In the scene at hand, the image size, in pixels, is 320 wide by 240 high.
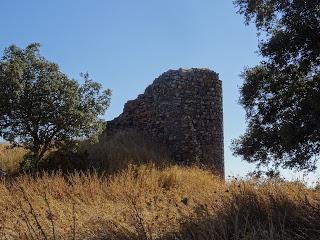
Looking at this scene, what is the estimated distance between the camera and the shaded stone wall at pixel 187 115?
2112 centimetres

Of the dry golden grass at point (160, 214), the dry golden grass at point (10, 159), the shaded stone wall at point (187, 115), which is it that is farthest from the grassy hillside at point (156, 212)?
the shaded stone wall at point (187, 115)

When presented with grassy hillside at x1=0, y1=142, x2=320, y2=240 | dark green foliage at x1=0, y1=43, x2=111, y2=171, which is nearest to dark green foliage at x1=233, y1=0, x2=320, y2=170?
grassy hillside at x1=0, y1=142, x2=320, y2=240

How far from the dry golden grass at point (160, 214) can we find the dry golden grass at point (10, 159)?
446cm

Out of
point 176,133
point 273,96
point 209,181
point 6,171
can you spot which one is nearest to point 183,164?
point 176,133

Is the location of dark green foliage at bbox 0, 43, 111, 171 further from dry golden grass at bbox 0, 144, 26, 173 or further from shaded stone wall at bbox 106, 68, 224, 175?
shaded stone wall at bbox 106, 68, 224, 175

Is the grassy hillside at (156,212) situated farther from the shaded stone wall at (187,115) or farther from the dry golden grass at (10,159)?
the shaded stone wall at (187,115)

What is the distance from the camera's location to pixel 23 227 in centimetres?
845

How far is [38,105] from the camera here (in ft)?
52.6

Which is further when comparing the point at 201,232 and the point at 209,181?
the point at 209,181

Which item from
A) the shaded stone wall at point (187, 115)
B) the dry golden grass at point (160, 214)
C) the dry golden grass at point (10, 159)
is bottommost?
the dry golden grass at point (160, 214)

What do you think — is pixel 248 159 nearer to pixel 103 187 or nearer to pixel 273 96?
pixel 273 96

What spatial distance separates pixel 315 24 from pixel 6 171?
11.2 metres

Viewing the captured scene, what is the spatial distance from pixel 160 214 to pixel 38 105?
26.6 feet

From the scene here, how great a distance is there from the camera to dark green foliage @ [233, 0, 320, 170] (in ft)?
36.4
